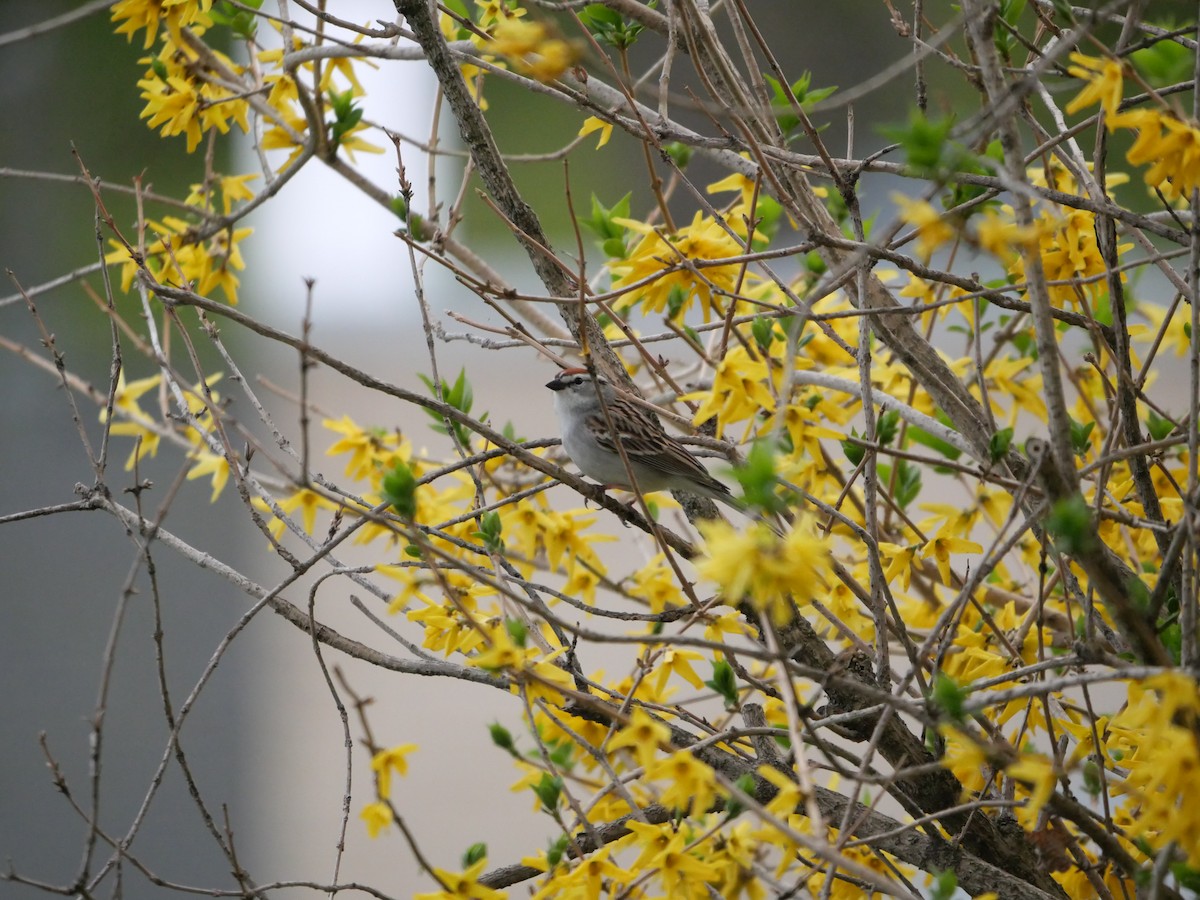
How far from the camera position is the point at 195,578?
5547 mm

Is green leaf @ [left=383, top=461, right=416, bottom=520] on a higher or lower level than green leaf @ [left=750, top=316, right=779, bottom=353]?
lower

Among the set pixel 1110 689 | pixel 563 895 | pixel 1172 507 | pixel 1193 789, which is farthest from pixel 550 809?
pixel 1110 689

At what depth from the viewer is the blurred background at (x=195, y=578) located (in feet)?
16.7

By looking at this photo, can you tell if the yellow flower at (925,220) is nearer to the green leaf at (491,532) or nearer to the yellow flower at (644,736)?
the yellow flower at (644,736)

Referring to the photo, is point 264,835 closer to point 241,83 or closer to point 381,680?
point 381,680

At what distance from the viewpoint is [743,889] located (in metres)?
1.16

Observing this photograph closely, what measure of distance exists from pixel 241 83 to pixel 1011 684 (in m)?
1.91

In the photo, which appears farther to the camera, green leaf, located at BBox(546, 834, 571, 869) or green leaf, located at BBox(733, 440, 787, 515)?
green leaf, located at BBox(546, 834, 571, 869)

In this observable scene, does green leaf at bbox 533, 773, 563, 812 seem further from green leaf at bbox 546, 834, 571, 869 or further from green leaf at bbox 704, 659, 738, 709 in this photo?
green leaf at bbox 704, 659, 738, 709

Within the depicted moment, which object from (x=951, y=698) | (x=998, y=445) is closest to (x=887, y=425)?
(x=998, y=445)

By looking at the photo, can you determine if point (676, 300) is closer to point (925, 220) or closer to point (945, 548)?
point (945, 548)

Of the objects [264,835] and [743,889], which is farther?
[264,835]

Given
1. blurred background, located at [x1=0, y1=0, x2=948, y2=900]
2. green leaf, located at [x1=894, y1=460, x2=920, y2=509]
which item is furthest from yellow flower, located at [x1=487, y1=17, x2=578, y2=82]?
blurred background, located at [x1=0, y1=0, x2=948, y2=900]

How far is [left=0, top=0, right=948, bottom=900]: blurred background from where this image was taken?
16.7ft
